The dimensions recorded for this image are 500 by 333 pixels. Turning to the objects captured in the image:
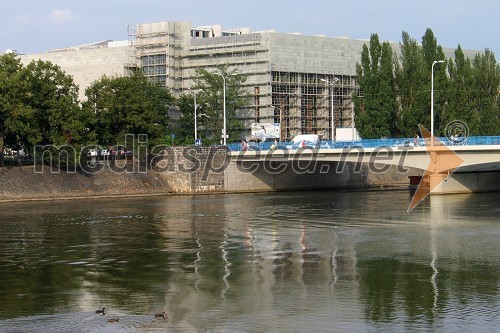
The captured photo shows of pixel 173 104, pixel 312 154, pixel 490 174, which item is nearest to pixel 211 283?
pixel 312 154

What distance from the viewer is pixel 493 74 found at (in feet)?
363

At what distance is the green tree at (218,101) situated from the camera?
13638 centimetres

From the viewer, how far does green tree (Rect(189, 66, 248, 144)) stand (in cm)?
13638

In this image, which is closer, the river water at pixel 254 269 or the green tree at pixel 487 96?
the river water at pixel 254 269

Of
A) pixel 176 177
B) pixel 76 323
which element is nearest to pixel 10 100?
pixel 176 177

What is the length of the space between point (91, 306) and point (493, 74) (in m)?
83.2

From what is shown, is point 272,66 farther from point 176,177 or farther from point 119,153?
point 176,177

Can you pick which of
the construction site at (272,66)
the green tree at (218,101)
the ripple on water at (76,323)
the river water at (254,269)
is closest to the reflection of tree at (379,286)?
the river water at (254,269)

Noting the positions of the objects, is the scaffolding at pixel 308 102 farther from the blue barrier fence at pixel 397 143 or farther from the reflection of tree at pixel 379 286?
the reflection of tree at pixel 379 286

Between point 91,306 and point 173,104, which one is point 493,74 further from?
point 91,306

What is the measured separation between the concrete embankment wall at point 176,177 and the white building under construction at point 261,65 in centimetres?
2999

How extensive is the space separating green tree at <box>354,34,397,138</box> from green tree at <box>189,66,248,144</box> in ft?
105

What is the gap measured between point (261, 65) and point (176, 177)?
41973mm

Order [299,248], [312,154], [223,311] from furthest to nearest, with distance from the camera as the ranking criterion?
[312,154] → [299,248] → [223,311]
